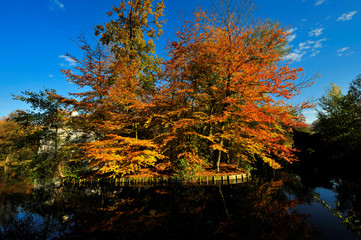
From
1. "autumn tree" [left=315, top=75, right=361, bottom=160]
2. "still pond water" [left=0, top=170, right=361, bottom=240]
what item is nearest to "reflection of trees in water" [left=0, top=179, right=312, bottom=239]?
"still pond water" [left=0, top=170, right=361, bottom=240]

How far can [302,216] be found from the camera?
17.1 ft

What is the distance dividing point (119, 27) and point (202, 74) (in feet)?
33.6

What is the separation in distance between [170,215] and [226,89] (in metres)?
8.28

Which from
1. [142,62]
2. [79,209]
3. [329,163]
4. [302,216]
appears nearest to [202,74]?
[142,62]

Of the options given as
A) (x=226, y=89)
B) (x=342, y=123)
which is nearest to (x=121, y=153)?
(x=226, y=89)

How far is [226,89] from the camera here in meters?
10.4

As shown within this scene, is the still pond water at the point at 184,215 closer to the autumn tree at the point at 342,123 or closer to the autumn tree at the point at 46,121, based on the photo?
the autumn tree at the point at 46,121

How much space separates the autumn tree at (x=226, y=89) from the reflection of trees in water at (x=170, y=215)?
376cm

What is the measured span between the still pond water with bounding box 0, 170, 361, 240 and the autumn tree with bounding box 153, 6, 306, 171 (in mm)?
3452

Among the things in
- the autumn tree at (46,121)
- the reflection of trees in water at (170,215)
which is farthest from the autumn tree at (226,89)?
the autumn tree at (46,121)

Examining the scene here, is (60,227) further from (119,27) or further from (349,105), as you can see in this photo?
(349,105)

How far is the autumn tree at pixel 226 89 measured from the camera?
9375 mm

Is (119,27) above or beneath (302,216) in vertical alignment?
above

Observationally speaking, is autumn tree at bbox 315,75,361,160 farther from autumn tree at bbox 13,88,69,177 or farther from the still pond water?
autumn tree at bbox 13,88,69,177
